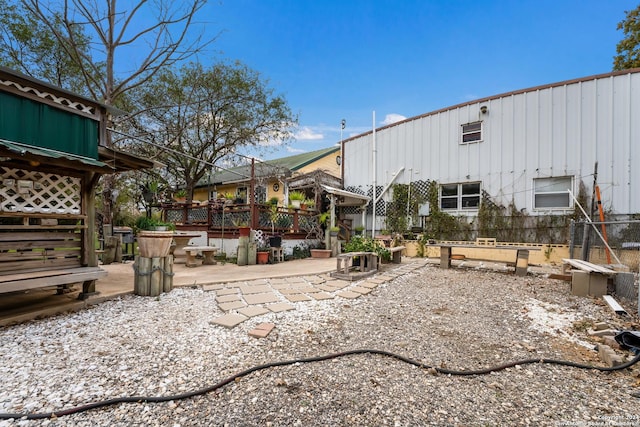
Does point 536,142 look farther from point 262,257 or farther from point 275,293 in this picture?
point 275,293

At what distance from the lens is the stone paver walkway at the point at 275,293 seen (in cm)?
377

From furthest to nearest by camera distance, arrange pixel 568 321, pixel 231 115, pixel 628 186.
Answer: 1. pixel 231 115
2. pixel 628 186
3. pixel 568 321

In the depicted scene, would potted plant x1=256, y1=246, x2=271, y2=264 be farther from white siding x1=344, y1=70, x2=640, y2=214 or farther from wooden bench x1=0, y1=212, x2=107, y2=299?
white siding x1=344, y1=70, x2=640, y2=214

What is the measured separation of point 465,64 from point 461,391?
12253 mm

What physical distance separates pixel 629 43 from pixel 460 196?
442 inches

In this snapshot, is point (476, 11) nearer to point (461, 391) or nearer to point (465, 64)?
point (465, 64)

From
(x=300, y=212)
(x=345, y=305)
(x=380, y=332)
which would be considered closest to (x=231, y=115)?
(x=300, y=212)

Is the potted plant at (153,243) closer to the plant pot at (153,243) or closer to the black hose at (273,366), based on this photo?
the plant pot at (153,243)

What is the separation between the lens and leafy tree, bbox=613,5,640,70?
40.3 ft

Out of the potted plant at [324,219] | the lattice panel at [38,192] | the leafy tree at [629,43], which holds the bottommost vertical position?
the potted plant at [324,219]

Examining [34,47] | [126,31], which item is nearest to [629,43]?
[126,31]

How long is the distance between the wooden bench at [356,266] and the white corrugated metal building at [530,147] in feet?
16.4

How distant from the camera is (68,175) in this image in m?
4.20

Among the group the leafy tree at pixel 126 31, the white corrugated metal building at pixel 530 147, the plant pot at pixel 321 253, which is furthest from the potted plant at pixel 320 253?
the leafy tree at pixel 126 31
